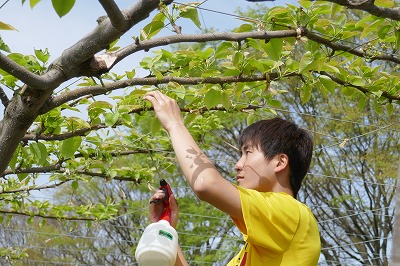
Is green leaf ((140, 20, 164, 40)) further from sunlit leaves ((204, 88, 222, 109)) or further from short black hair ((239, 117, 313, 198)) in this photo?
short black hair ((239, 117, 313, 198))

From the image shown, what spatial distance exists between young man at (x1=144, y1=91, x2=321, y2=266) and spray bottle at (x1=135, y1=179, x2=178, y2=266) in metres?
0.12

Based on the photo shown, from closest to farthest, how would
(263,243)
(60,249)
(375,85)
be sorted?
(263,243) < (375,85) < (60,249)

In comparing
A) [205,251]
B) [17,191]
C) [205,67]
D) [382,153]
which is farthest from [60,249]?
[205,67]

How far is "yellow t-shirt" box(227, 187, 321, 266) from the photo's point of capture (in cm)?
143

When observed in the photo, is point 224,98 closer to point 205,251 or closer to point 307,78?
point 307,78

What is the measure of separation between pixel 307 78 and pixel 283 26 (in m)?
0.24

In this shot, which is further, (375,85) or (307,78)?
(375,85)

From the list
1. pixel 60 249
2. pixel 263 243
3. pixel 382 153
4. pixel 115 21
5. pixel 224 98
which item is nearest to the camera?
pixel 115 21

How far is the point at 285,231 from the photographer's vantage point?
4.83 feet

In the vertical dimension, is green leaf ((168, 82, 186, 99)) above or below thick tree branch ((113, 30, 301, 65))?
above

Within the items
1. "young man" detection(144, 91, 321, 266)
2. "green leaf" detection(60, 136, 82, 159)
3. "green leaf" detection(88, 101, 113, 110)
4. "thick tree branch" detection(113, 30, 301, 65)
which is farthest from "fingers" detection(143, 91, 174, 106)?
"green leaf" detection(60, 136, 82, 159)

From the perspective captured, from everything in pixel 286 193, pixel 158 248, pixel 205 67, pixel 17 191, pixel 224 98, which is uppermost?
pixel 17 191

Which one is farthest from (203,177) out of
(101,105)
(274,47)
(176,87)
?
(101,105)

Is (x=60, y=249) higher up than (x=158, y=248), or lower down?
higher up
